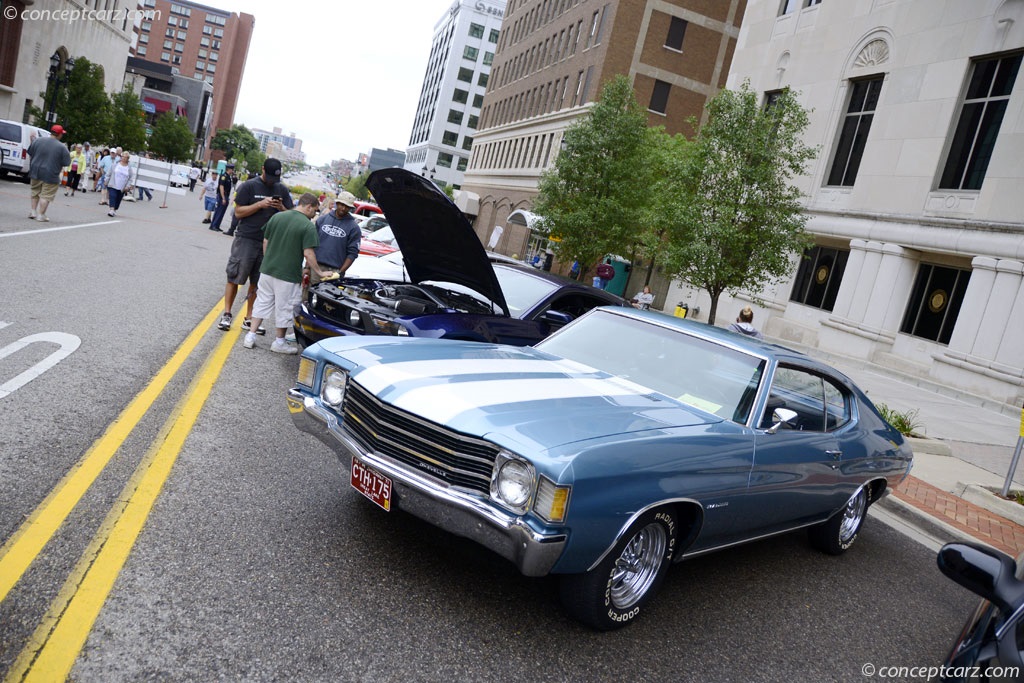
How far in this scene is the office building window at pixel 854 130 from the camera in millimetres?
24523

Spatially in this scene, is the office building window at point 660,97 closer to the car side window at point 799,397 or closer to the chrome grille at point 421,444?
the car side window at point 799,397

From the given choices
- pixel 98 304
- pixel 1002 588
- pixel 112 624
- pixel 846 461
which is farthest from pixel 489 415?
pixel 98 304

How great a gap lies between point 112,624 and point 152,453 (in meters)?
1.94

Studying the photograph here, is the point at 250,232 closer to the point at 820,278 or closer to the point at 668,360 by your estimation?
the point at 668,360

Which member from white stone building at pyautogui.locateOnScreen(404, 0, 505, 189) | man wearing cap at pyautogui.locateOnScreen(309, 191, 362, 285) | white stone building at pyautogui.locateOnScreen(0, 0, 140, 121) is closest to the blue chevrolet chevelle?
man wearing cap at pyautogui.locateOnScreen(309, 191, 362, 285)

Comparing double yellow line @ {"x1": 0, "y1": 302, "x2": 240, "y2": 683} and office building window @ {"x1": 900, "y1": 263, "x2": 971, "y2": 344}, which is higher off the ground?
office building window @ {"x1": 900, "y1": 263, "x2": 971, "y2": 344}

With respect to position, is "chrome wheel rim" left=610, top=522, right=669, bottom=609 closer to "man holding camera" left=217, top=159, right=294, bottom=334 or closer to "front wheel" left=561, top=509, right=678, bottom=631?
"front wheel" left=561, top=509, right=678, bottom=631

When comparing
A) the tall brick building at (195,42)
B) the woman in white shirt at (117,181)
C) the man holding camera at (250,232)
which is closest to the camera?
the man holding camera at (250,232)

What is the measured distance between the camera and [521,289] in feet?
27.7

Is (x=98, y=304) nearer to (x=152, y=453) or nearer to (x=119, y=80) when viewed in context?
(x=152, y=453)

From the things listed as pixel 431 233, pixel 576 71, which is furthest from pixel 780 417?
pixel 576 71

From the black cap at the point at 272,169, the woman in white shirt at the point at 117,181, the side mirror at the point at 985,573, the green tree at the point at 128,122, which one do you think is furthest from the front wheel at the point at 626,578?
the green tree at the point at 128,122

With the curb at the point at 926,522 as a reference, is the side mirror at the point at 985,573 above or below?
above

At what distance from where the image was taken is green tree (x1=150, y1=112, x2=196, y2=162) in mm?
84062
